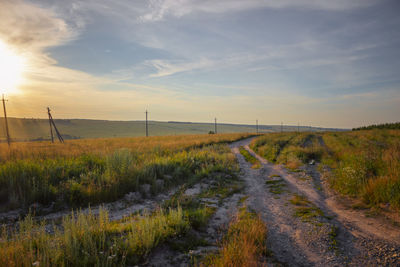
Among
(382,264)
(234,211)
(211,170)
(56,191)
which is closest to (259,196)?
(234,211)

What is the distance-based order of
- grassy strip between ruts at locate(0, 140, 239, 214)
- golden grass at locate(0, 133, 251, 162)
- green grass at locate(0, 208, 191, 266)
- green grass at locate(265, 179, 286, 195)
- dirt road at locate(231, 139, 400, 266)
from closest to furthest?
green grass at locate(0, 208, 191, 266) < dirt road at locate(231, 139, 400, 266) < grassy strip between ruts at locate(0, 140, 239, 214) < green grass at locate(265, 179, 286, 195) < golden grass at locate(0, 133, 251, 162)

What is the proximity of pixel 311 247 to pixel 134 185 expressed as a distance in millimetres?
6940

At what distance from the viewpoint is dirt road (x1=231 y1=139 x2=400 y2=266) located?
4.04 meters

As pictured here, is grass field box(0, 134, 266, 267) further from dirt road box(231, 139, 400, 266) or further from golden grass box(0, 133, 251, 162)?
golden grass box(0, 133, 251, 162)

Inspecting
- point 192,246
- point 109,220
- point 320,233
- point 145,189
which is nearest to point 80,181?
point 145,189

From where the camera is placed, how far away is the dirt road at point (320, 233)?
13.3 feet

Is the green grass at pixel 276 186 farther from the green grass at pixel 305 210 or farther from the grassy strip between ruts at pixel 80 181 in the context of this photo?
the grassy strip between ruts at pixel 80 181

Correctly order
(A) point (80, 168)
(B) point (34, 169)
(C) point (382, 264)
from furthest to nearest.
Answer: (A) point (80, 168) < (B) point (34, 169) < (C) point (382, 264)

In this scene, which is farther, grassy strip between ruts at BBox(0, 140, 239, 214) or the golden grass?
the golden grass

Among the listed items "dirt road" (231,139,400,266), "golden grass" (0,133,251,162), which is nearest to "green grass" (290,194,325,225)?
"dirt road" (231,139,400,266)

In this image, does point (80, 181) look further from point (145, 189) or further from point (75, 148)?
point (75, 148)

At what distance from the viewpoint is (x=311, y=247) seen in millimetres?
4488

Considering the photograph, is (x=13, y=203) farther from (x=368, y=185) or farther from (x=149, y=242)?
(x=368, y=185)

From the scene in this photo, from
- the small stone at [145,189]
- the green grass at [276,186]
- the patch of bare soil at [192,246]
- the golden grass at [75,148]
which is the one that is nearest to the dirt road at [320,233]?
the green grass at [276,186]
